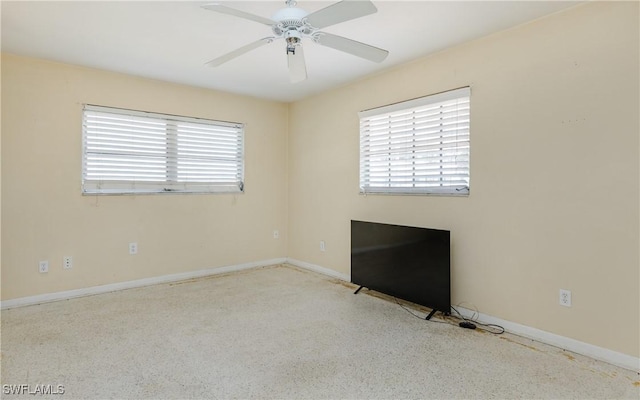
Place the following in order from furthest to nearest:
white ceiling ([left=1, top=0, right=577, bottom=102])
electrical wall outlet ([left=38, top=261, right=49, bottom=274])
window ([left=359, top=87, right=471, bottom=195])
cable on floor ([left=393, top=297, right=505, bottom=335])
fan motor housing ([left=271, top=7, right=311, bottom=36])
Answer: electrical wall outlet ([left=38, top=261, right=49, bottom=274]), window ([left=359, top=87, right=471, bottom=195]), cable on floor ([left=393, top=297, right=505, bottom=335]), white ceiling ([left=1, top=0, right=577, bottom=102]), fan motor housing ([left=271, top=7, right=311, bottom=36])

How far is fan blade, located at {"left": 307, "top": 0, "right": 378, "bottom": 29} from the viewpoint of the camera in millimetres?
1692

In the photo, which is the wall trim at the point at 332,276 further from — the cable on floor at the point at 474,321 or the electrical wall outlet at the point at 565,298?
the electrical wall outlet at the point at 565,298

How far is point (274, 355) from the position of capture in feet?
7.82

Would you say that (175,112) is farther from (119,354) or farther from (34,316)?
(119,354)

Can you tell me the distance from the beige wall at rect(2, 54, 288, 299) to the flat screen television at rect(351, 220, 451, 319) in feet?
6.02

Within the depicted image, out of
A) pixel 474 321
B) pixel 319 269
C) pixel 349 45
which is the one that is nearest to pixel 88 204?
pixel 319 269

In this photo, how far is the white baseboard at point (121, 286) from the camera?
3.35 m

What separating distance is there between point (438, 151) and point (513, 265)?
1.16 meters

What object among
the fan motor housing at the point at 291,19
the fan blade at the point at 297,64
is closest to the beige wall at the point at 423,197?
the fan blade at the point at 297,64

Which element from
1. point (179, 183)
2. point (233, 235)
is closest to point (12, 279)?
point (179, 183)

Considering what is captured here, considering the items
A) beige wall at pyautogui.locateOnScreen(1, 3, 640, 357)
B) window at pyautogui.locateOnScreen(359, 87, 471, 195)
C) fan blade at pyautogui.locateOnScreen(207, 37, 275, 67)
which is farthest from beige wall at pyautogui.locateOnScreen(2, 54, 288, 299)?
fan blade at pyautogui.locateOnScreen(207, 37, 275, 67)

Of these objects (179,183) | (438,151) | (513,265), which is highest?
(438,151)

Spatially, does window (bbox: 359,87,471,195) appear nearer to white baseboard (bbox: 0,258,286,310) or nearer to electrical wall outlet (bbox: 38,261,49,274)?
white baseboard (bbox: 0,258,286,310)

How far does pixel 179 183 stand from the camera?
4301 millimetres
